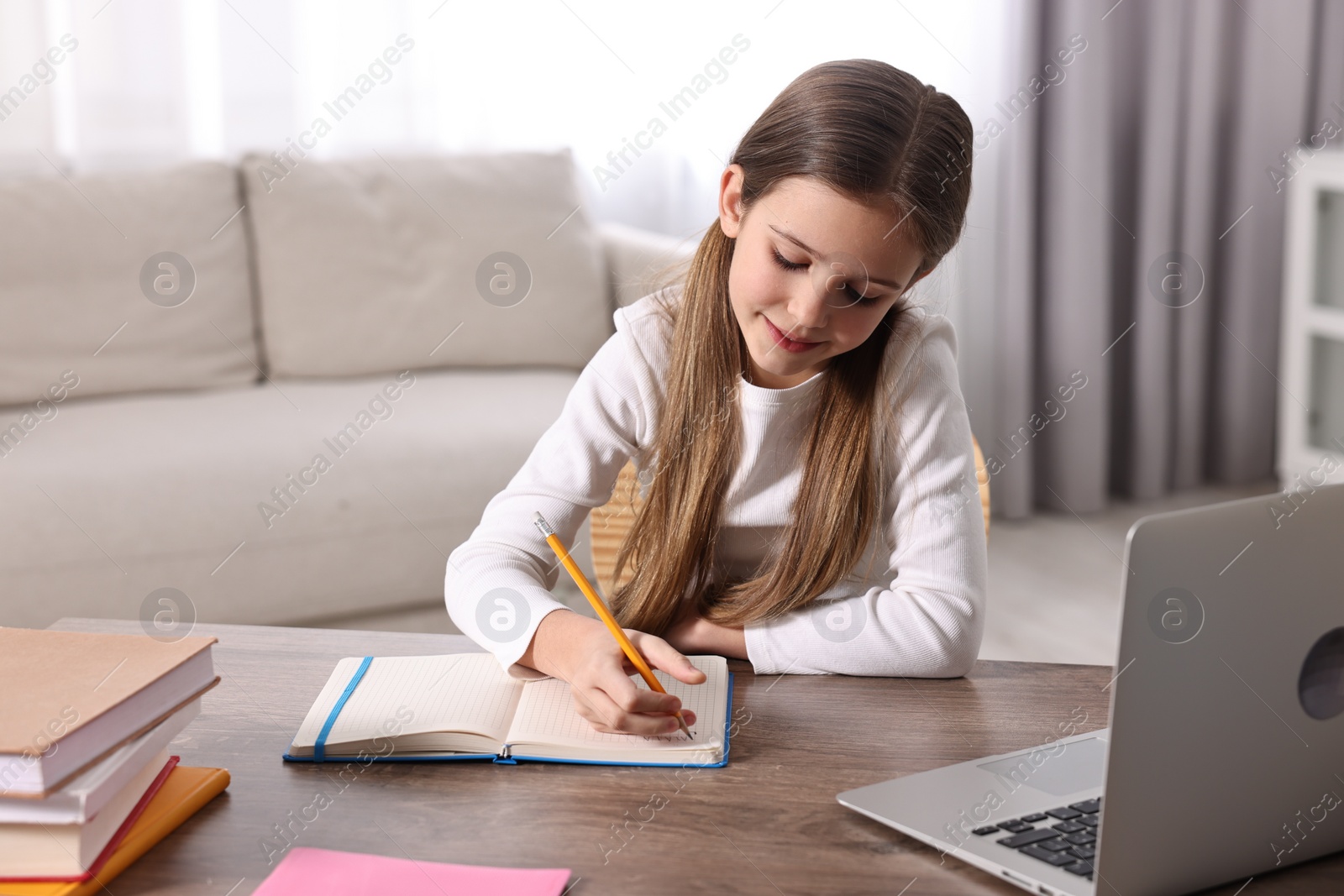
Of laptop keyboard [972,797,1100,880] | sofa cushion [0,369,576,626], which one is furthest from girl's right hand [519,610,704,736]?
sofa cushion [0,369,576,626]

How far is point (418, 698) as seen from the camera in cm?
83

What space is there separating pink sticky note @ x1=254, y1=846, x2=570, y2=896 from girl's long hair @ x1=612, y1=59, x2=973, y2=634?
15.6 inches

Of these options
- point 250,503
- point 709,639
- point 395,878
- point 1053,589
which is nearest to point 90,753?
point 395,878

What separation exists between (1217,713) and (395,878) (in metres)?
0.41

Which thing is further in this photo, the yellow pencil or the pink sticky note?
the yellow pencil

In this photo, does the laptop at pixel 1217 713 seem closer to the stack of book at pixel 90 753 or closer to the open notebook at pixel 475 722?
the open notebook at pixel 475 722

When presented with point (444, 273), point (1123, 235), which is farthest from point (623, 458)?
point (1123, 235)

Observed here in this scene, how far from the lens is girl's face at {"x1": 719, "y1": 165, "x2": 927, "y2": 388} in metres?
0.96

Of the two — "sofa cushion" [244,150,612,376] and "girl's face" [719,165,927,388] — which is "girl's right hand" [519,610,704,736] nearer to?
"girl's face" [719,165,927,388]

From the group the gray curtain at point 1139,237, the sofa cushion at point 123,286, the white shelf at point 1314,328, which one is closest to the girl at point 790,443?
the sofa cushion at point 123,286

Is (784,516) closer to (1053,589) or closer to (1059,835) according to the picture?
(1059,835)

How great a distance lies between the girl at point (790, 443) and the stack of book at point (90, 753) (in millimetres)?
256

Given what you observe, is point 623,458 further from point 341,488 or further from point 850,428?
point 341,488

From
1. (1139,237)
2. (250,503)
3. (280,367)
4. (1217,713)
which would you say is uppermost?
(1139,237)
